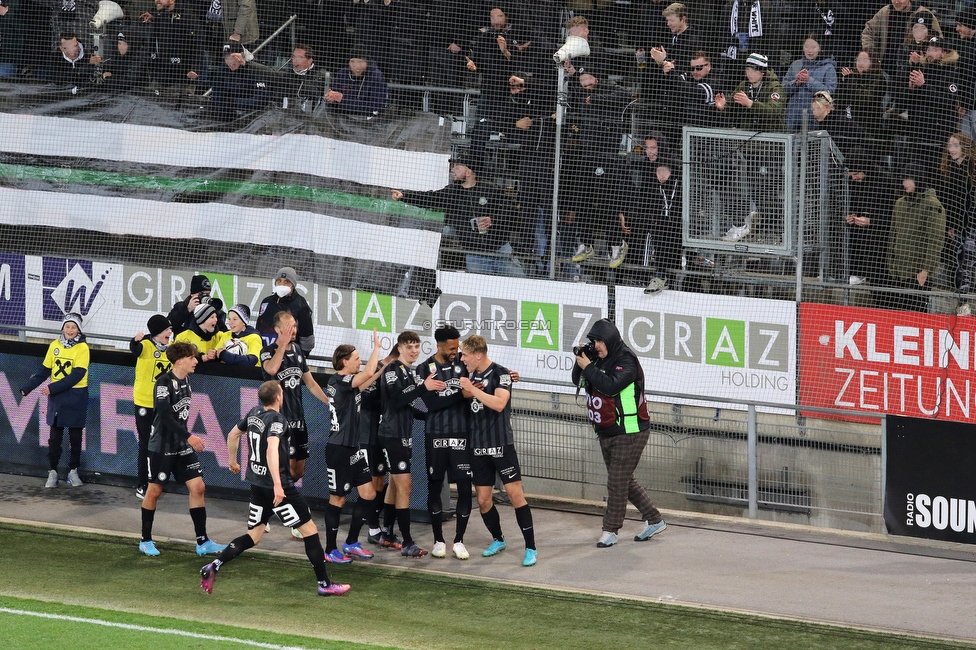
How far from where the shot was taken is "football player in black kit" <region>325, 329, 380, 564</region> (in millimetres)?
10430

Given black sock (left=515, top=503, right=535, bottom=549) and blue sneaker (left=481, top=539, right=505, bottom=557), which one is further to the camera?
blue sneaker (left=481, top=539, right=505, bottom=557)

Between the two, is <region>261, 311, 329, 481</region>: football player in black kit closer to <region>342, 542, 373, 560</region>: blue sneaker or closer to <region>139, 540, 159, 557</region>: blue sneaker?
<region>342, 542, 373, 560</region>: blue sneaker

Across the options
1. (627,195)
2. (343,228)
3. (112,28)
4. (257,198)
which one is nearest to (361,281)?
(343,228)

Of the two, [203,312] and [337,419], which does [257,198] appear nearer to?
[203,312]

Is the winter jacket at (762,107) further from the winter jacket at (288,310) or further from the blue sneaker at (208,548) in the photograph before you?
the blue sneaker at (208,548)

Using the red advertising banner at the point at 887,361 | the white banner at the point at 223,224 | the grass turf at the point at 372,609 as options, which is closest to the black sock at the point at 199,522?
the grass turf at the point at 372,609

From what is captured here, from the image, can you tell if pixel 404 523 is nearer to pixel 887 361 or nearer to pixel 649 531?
pixel 649 531

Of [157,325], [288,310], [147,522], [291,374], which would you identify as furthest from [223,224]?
[147,522]

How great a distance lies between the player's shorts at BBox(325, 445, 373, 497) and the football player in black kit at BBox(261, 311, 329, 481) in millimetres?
667

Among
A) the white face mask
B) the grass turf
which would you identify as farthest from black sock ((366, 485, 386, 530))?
the white face mask

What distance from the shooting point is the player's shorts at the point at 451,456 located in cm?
1064

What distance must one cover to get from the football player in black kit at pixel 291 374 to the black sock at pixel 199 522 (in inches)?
37.4

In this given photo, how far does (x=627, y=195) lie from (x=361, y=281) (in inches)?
127

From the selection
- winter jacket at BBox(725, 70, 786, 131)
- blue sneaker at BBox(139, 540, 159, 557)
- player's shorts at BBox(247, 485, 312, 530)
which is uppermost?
winter jacket at BBox(725, 70, 786, 131)
